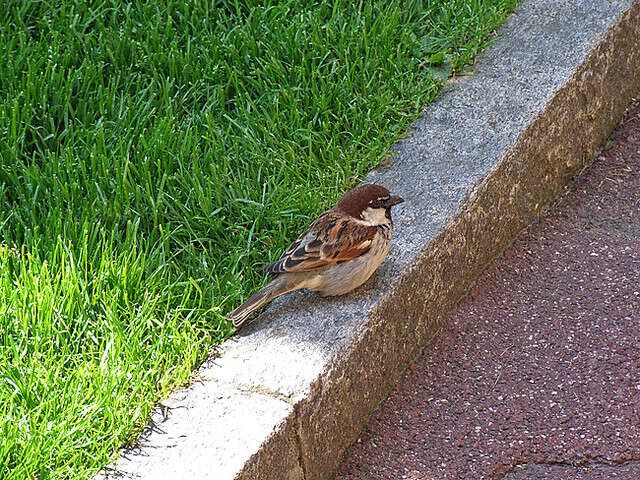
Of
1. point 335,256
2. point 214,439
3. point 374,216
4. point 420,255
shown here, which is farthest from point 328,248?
point 214,439

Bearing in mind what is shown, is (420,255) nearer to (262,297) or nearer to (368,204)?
(368,204)

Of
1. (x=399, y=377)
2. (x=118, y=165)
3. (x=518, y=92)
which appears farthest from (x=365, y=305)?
(x=518, y=92)

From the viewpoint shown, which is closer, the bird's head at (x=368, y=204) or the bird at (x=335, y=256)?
the bird at (x=335, y=256)

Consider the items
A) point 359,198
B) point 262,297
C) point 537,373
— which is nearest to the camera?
point 262,297

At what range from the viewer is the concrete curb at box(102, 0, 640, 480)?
292 cm

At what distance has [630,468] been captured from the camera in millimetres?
3172

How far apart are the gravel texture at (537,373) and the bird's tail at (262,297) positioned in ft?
2.00

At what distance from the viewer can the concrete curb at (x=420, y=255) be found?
9.59ft

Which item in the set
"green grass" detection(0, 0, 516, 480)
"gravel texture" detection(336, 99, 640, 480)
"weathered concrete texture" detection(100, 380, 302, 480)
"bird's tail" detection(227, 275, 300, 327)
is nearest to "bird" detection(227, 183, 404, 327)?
"bird's tail" detection(227, 275, 300, 327)

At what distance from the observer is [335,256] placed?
342cm

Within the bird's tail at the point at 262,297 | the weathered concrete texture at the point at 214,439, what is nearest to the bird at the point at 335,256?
the bird's tail at the point at 262,297

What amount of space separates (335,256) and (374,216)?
227 mm

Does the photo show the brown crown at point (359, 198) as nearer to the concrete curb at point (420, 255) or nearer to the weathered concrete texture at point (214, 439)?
the concrete curb at point (420, 255)

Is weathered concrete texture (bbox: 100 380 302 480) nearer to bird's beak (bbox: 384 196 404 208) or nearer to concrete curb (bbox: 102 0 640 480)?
concrete curb (bbox: 102 0 640 480)
